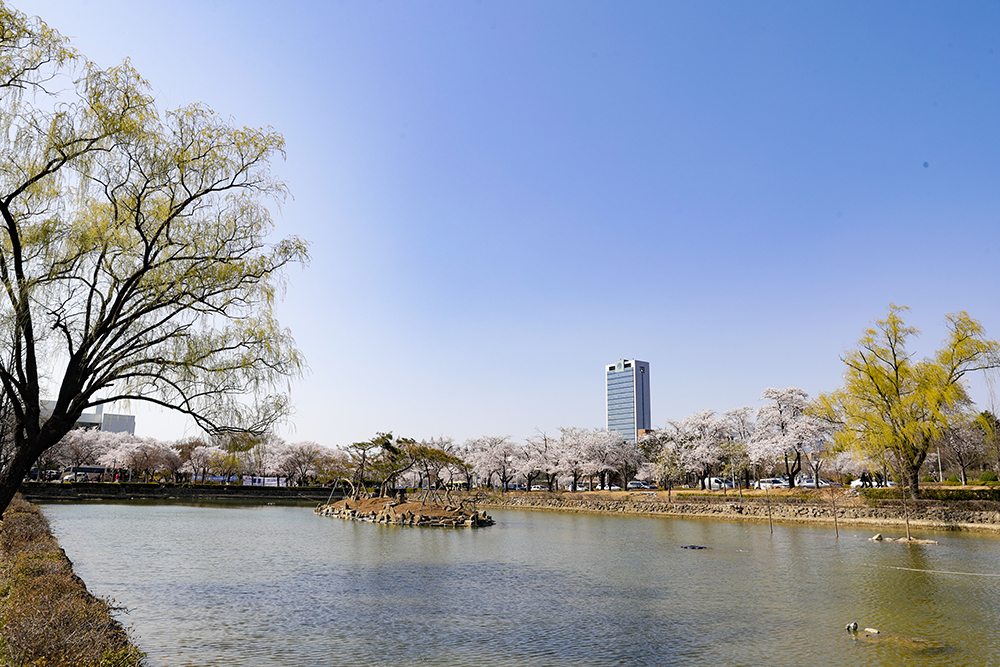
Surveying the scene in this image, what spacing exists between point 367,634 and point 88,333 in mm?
8230

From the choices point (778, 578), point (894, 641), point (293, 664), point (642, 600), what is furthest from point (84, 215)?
point (778, 578)

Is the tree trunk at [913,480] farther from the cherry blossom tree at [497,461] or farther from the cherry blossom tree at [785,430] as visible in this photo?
the cherry blossom tree at [497,461]

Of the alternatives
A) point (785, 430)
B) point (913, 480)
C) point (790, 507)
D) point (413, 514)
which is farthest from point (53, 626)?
point (785, 430)

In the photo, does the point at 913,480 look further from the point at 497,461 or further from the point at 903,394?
the point at 497,461

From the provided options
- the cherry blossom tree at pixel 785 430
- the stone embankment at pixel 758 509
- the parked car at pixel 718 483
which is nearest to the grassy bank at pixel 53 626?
the stone embankment at pixel 758 509

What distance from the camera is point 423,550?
26.5 m

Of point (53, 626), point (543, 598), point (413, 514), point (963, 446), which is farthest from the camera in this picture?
point (963, 446)

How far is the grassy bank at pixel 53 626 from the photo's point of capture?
21.3ft

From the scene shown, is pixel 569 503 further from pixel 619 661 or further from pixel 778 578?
pixel 619 661

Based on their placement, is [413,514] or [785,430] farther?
[785,430]

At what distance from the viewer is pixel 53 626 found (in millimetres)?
7215

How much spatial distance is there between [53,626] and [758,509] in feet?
148

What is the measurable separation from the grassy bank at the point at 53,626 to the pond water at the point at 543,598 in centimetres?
197

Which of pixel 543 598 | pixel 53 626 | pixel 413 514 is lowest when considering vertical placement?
pixel 413 514
